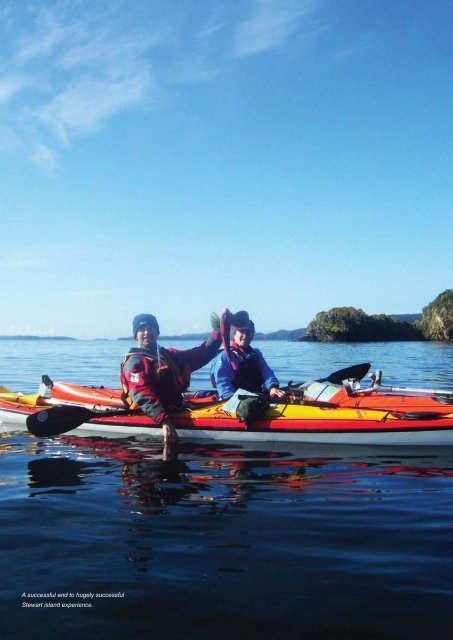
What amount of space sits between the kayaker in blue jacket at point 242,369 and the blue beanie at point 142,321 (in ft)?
4.15

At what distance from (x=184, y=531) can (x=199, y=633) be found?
60.6 inches

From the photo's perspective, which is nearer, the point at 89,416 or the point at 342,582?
the point at 342,582

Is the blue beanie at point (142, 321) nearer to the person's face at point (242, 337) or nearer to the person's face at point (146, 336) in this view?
the person's face at point (146, 336)

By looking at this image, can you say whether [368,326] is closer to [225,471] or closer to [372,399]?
[372,399]

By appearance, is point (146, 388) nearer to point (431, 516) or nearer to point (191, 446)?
point (191, 446)

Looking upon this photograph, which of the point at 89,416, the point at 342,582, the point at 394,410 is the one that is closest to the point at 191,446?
the point at 89,416

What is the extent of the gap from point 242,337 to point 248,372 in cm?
67

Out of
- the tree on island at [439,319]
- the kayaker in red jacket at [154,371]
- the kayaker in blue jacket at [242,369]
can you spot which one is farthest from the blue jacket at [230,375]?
the tree on island at [439,319]

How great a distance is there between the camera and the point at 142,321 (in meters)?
8.88

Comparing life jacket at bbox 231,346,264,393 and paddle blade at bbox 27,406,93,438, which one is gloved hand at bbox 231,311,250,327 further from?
paddle blade at bbox 27,406,93,438

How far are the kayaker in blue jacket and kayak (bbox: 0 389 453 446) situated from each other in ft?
1.32

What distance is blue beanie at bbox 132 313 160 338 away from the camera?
888cm

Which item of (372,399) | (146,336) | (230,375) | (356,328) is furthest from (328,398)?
(356,328)

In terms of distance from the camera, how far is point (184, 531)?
471 cm
